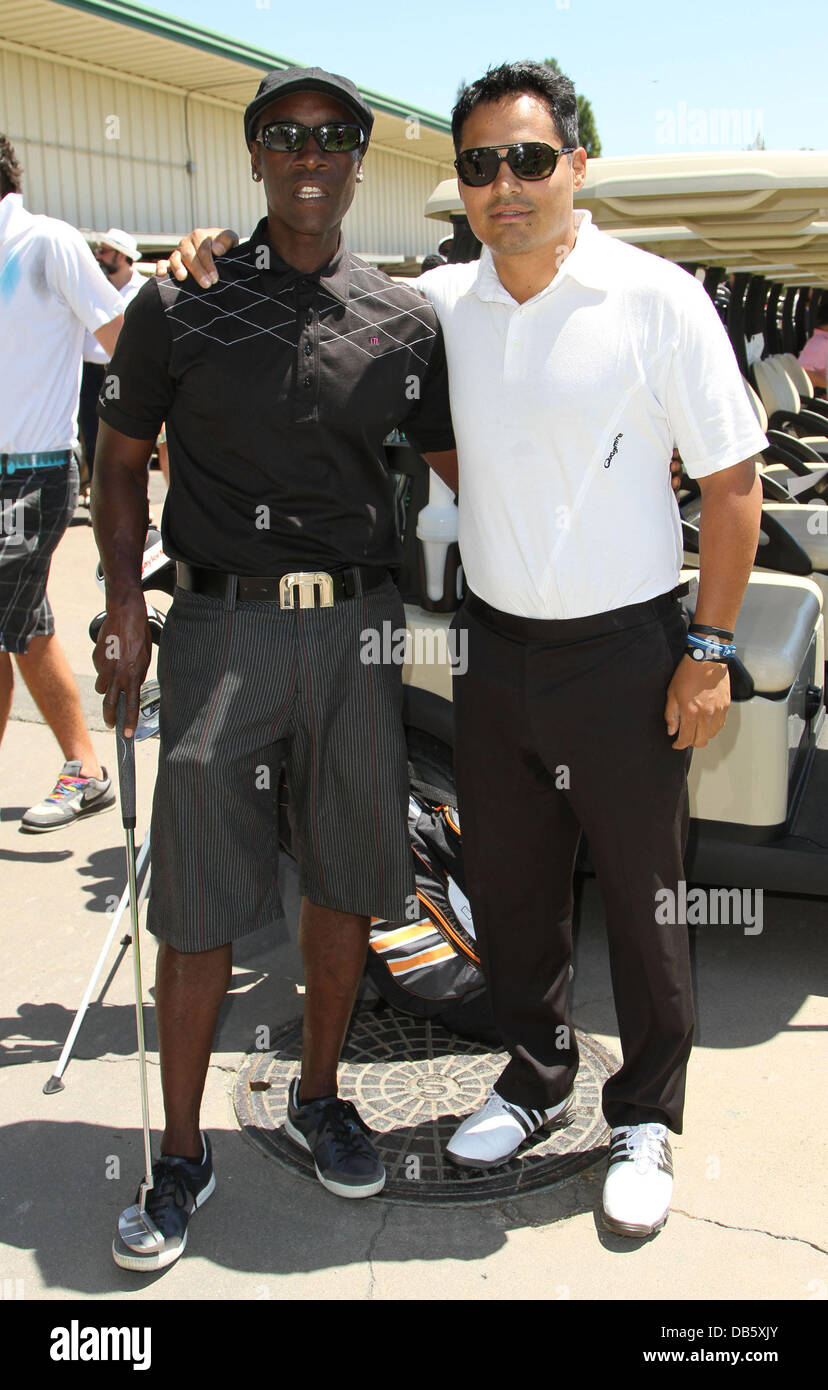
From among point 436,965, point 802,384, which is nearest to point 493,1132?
point 436,965

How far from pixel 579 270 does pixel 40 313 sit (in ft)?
7.52

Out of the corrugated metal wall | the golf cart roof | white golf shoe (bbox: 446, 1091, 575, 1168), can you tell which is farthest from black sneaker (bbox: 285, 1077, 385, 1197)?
the corrugated metal wall

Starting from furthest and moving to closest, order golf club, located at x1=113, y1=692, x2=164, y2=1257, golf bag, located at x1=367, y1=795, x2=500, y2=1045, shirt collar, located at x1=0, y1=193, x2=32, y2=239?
shirt collar, located at x1=0, y1=193, x2=32, y2=239, golf bag, located at x1=367, y1=795, x2=500, y2=1045, golf club, located at x1=113, y1=692, x2=164, y2=1257

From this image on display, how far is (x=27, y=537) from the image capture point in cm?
391

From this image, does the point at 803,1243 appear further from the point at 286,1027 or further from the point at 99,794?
the point at 99,794

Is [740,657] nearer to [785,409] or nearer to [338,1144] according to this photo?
[338,1144]

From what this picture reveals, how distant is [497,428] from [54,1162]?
1.76 metres

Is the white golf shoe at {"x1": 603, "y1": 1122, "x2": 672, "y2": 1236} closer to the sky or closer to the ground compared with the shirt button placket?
closer to the ground

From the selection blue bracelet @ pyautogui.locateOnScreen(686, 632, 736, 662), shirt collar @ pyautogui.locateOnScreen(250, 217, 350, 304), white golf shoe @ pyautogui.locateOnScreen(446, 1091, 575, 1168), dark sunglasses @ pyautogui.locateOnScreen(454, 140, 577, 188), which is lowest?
white golf shoe @ pyautogui.locateOnScreen(446, 1091, 575, 1168)

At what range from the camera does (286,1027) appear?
3.10 metres

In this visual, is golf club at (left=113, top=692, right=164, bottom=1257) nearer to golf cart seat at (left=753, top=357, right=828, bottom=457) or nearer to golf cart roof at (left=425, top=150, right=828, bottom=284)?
golf cart roof at (left=425, top=150, right=828, bottom=284)

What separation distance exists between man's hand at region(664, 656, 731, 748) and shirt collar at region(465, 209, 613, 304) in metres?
0.70

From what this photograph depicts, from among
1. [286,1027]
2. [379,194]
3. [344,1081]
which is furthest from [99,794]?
[379,194]

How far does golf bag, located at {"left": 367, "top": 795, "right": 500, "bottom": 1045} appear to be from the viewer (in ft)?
9.75
